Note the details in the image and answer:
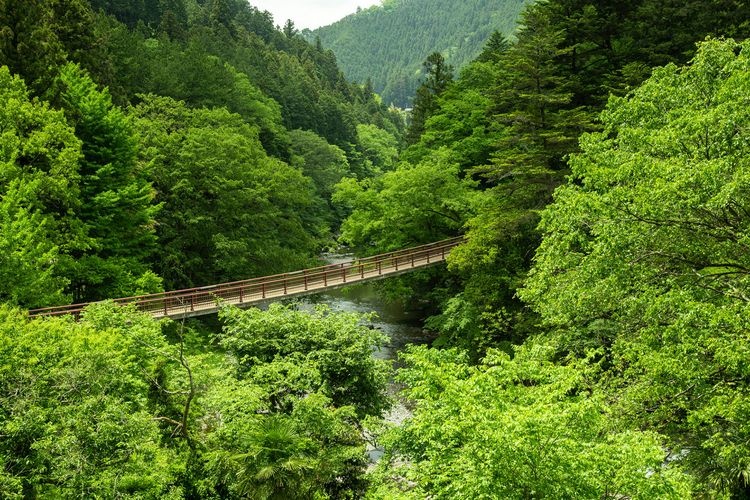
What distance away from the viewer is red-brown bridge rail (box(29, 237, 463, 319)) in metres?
20.7

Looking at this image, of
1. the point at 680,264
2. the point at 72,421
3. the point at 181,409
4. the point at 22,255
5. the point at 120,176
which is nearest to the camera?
the point at 72,421

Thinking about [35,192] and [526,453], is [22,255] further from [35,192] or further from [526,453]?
[526,453]

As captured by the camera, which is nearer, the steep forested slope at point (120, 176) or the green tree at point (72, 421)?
the green tree at point (72, 421)

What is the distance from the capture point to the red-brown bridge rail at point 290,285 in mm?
20692

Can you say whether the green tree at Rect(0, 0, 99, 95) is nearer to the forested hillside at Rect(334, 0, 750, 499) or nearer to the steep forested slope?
the steep forested slope

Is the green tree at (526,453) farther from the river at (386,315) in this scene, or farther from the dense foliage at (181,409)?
the river at (386,315)

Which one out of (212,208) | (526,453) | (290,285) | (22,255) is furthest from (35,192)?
(526,453)

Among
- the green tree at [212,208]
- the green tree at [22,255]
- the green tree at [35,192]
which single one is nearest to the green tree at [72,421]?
the green tree at [22,255]

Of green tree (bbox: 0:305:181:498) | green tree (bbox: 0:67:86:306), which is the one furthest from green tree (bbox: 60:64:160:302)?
green tree (bbox: 0:305:181:498)

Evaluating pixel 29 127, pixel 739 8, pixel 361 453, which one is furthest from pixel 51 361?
pixel 739 8

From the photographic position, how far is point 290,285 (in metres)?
23.9

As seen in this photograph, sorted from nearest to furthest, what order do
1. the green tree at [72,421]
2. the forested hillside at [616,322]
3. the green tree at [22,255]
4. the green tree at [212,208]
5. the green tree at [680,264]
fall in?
1. the forested hillside at [616,322]
2. the green tree at [72,421]
3. the green tree at [680,264]
4. the green tree at [22,255]
5. the green tree at [212,208]

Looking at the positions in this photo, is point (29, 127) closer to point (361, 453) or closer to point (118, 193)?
point (118, 193)

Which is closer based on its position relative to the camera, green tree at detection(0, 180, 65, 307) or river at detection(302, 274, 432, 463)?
green tree at detection(0, 180, 65, 307)
